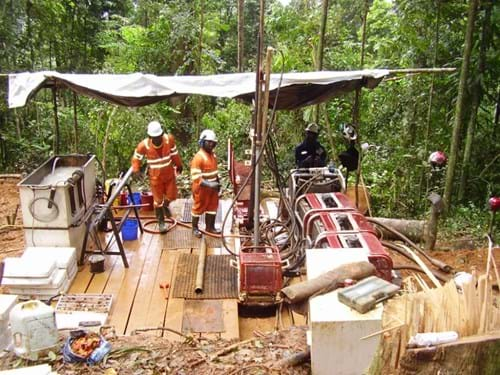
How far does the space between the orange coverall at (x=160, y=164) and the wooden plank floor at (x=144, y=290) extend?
690mm

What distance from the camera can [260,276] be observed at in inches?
183

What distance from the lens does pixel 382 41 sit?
9258 millimetres

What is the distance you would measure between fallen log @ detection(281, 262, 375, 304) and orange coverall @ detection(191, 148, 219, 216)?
3124 millimetres

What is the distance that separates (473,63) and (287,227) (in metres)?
4.03

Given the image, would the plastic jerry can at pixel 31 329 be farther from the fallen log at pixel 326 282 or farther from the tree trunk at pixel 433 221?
the tree trunk at pixel 433 221

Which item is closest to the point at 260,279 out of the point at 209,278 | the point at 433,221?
the point at 209,278

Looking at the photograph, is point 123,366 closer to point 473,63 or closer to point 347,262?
point 347,262

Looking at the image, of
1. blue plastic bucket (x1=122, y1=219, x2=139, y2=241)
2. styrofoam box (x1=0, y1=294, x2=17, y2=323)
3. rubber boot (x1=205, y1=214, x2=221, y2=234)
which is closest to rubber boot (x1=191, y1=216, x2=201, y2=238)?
rubber boot (x1=205, y1=214, x2=221, y2=234)

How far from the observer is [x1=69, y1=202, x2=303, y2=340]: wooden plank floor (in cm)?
438

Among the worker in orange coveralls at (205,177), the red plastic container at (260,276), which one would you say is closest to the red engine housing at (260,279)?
the red plastic container at (260,276)

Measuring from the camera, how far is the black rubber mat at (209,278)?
4.88 m

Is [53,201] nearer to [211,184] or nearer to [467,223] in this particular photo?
[211,184]

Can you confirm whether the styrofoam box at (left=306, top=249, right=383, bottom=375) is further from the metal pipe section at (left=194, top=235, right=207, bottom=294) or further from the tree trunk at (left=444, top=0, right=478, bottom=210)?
the tree trunk at (left=444, top=0, right=478, bottom=210)

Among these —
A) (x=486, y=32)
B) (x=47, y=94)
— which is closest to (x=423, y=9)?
(x=486, y=32)
